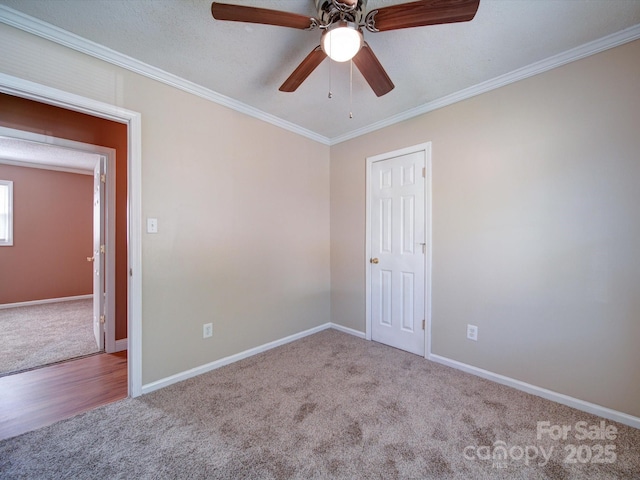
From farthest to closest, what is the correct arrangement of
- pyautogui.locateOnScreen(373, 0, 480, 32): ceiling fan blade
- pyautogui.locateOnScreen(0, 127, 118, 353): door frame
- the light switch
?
pyautogui.locateOnScreen(0, 127, 118, 353): door frame → the light switch → pyautogui.locateOnScreen(373, 0, 480, 32): ceiling fan blade

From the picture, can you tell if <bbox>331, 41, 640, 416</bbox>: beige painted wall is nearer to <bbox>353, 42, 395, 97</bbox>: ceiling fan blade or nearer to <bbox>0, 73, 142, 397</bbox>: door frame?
<bbox>353, 42, 395, 97</bbox>: ceiling fan blade

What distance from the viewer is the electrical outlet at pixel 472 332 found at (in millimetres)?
2334

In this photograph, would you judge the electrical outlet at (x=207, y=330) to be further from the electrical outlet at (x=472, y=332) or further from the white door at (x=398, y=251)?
the electrical outlet at (x=472, y=332)

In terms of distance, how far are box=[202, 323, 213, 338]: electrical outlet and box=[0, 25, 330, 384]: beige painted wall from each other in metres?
0.04

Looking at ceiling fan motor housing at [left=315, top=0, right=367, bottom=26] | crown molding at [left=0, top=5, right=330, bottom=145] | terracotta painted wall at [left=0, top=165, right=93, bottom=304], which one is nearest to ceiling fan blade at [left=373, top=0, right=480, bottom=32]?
ceiling fan motor housing at [left=315, top=0, right=367, bottom=26]

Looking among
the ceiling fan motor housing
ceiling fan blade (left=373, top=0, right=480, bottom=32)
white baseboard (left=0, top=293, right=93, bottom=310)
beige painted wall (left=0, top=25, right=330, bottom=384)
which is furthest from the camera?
white baseboard (left=0, top=293, right=93, bottom=310)

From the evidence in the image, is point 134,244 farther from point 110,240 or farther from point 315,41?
point 315,41

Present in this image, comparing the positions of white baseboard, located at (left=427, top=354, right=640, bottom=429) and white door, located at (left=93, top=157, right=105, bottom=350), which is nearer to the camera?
white baseboard, located at (left=427, top=354, right=640, bottom=429)

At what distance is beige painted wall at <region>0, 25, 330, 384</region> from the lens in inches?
75.4

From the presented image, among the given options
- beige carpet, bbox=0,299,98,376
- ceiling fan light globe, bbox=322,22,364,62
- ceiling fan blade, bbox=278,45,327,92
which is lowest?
beige carpet, bbox=0,299,98,376

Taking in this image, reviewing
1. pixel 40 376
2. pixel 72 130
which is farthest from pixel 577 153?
pixel 40 376

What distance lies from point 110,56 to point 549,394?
12.9ft

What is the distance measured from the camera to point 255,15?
1.25 meters

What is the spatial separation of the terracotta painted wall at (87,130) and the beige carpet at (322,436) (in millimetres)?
1558
